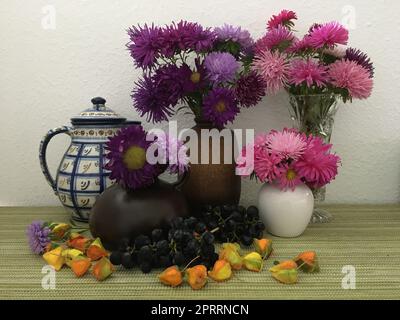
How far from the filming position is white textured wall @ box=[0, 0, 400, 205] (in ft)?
2.65

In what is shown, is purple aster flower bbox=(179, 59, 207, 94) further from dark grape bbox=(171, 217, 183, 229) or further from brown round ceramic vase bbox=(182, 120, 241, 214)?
dark grape bbox=(171, 217, 183, 229)

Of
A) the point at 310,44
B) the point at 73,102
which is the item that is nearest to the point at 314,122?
the point at 310,44

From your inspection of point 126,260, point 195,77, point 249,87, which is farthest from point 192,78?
point 126,260

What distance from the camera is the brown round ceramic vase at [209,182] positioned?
666 mm

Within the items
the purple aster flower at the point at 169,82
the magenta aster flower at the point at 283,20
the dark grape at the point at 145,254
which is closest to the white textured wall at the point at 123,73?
the magenta aster flower at the point at 283,20

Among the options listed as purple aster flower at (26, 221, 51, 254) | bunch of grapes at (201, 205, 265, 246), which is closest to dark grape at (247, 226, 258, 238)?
bunch of grapes at (201, 205, 265, 246)

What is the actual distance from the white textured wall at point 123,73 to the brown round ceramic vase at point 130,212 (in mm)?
316

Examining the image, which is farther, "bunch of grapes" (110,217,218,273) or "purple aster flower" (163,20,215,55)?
"purple aster flower" (163,20,215,55)

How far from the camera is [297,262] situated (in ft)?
1.61

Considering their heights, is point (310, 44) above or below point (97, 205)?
A: above

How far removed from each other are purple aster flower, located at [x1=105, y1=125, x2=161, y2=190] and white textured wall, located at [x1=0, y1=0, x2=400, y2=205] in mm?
308

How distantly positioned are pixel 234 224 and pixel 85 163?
295 mm
